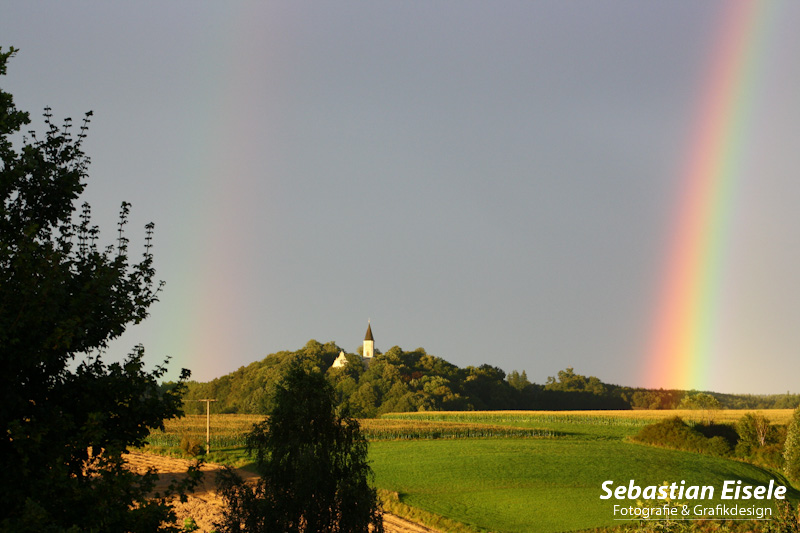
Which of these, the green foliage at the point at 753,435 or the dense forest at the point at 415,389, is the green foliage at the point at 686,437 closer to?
the green foliage at the point at 753,435

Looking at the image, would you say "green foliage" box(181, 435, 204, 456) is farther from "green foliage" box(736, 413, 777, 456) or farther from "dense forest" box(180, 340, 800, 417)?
"dense forest" box(180, 340, 800, 417)

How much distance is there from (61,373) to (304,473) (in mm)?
6129

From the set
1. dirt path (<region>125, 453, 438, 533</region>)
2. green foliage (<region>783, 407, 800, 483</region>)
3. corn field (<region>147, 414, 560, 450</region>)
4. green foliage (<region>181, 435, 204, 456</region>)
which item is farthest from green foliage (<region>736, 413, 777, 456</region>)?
green foliage (<region>181, 435, 204, 456</region>)

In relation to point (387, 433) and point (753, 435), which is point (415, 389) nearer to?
point (387, 433)

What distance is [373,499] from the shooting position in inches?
619

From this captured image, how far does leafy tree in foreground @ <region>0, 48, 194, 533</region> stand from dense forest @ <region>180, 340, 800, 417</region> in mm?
114554

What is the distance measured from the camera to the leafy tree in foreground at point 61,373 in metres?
9.07

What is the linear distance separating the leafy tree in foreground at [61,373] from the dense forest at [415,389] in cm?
11455

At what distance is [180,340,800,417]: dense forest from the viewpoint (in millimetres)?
132000

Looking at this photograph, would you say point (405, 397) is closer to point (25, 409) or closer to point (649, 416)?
point (649, 416)

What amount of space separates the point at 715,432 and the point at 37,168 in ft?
237

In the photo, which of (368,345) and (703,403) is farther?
(368,345)

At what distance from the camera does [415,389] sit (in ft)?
446

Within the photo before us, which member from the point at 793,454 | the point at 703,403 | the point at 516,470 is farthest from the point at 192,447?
the point at 703,403
